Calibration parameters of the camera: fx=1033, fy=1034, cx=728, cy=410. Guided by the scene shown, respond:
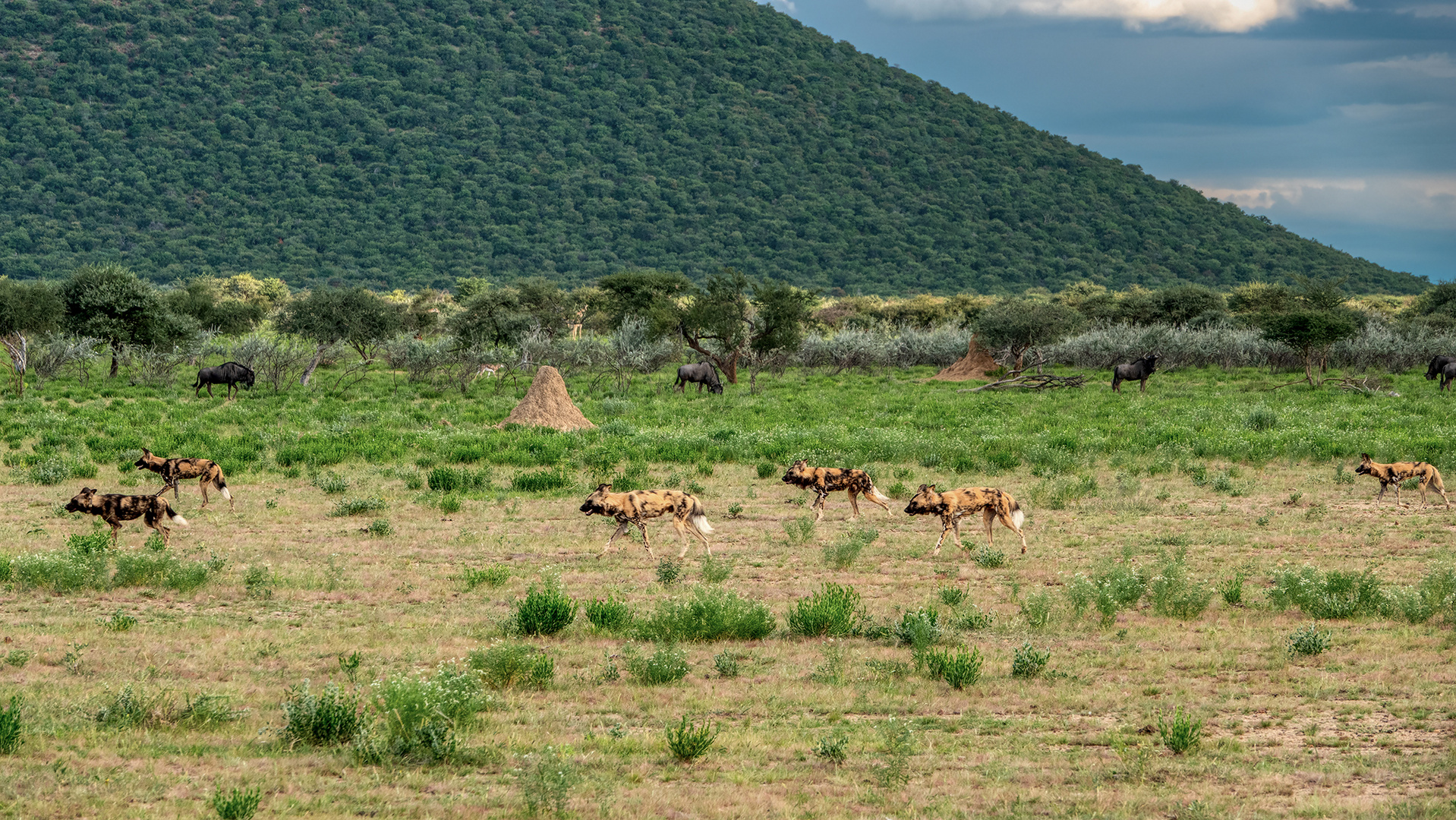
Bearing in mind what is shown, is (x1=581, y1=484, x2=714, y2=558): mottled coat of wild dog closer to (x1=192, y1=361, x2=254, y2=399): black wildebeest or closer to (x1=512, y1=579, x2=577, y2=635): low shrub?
(x1=512, y1=579, x2=577, y2=635): low shrub

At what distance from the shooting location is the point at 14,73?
15412cm

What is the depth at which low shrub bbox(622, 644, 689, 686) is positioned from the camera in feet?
28.3

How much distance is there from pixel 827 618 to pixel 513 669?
3149mm

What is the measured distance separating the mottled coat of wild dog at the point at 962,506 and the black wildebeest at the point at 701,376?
1043 inches

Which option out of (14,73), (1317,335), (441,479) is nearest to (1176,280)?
(1317,335)

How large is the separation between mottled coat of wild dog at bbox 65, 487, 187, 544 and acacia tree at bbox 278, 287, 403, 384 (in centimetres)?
3239

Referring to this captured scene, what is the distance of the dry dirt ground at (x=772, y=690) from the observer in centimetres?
636

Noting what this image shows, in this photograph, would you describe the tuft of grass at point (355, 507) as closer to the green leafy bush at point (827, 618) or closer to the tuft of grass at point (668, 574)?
the tuft of grass at point (668, 574)

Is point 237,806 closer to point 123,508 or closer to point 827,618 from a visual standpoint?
point 827,618

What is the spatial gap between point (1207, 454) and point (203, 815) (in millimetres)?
21435

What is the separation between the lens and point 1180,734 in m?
6.99

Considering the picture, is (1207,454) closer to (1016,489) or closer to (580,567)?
(1016,489)

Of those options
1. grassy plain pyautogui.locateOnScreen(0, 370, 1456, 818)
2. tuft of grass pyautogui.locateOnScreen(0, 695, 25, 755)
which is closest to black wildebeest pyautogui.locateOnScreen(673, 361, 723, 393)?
grassy plain pyautogui.locateOnScreen(0, 370, 1456, 818)

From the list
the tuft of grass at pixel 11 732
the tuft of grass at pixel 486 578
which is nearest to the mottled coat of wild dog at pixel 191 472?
the tuft of grass at pixel 486 578
